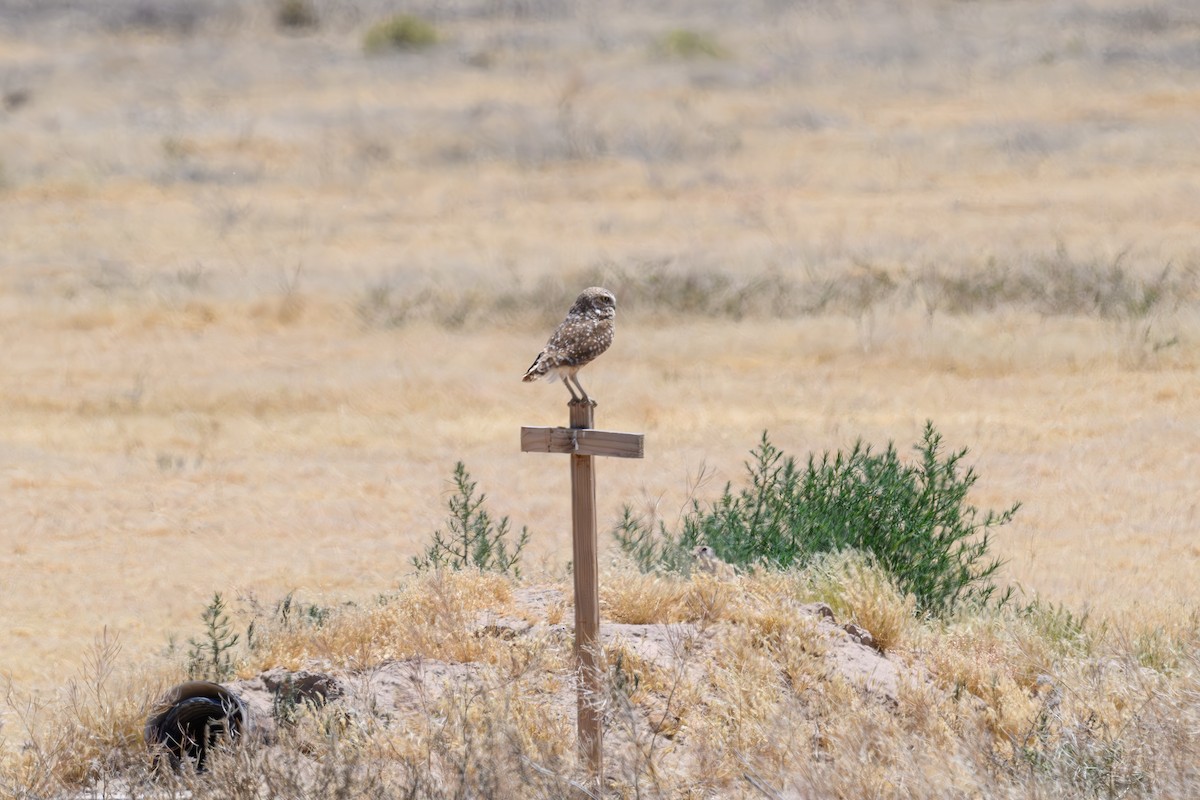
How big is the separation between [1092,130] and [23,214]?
78.4ft

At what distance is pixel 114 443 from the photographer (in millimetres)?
17078

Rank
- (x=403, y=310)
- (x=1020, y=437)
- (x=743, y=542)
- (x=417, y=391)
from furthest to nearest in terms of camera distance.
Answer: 1. (x=403, y=310)
2. (x=417, y=391)
3. (x=1020, y=437)
4. (x=743, y=542)

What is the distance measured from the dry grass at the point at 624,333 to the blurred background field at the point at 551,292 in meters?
0.10

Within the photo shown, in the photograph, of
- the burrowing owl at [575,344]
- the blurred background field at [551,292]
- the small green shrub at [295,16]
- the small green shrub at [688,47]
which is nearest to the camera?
the burrowing owl at [575,344]

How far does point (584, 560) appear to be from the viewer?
631 centimetres

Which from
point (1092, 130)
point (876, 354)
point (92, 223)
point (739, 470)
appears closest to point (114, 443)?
point (739, 470)

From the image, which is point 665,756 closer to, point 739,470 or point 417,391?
point 739,470

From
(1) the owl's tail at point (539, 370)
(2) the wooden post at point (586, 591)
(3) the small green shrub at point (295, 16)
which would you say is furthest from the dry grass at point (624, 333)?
(3) the small green shrub at point (295, 16)

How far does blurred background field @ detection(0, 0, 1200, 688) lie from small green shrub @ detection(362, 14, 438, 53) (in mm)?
2685

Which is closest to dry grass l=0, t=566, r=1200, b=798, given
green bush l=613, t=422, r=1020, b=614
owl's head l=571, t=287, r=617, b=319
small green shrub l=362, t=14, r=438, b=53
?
green bush l=613, t=422, r=1020, b=614

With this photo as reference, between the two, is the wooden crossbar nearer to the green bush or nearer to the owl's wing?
the owl's wing

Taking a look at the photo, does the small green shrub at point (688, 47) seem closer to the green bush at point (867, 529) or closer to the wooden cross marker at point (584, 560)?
the green bush at point (867, 529)

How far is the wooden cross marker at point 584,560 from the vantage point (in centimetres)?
626

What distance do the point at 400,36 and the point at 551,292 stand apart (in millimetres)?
34066
